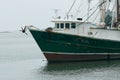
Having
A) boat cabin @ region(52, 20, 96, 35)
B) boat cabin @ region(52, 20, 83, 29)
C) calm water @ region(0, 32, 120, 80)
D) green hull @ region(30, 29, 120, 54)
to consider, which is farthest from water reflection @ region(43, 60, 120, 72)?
boat cabin @ region(52, 20, 83, 29)

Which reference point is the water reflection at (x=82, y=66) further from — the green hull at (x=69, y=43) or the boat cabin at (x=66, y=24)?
the boat cabin at (x=66, y=24)

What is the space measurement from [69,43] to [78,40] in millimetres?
867

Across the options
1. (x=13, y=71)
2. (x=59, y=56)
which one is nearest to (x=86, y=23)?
(x=59, y=56)

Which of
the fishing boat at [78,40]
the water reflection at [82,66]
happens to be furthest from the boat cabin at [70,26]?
the water reflection at [82,66]

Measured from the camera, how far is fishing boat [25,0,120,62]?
45000mm

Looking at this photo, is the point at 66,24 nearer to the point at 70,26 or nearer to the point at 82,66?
the point at 70,26

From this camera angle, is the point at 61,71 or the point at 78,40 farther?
the point at 78,40

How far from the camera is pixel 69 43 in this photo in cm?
4525

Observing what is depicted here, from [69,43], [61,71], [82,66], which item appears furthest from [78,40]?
[61,71]

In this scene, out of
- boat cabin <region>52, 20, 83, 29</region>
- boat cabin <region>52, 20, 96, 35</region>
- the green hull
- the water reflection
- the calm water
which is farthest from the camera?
boat cabin <region>52, 20, 83, 29</region>

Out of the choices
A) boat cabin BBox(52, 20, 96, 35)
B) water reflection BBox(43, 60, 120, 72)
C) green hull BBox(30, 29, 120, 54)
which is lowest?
water reflection BBox(43, 60, 120, 72)

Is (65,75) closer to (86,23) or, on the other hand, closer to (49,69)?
(49,69)

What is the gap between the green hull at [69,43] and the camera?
44938 mm

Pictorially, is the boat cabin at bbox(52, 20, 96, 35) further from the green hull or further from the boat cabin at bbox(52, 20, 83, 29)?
the green hull
